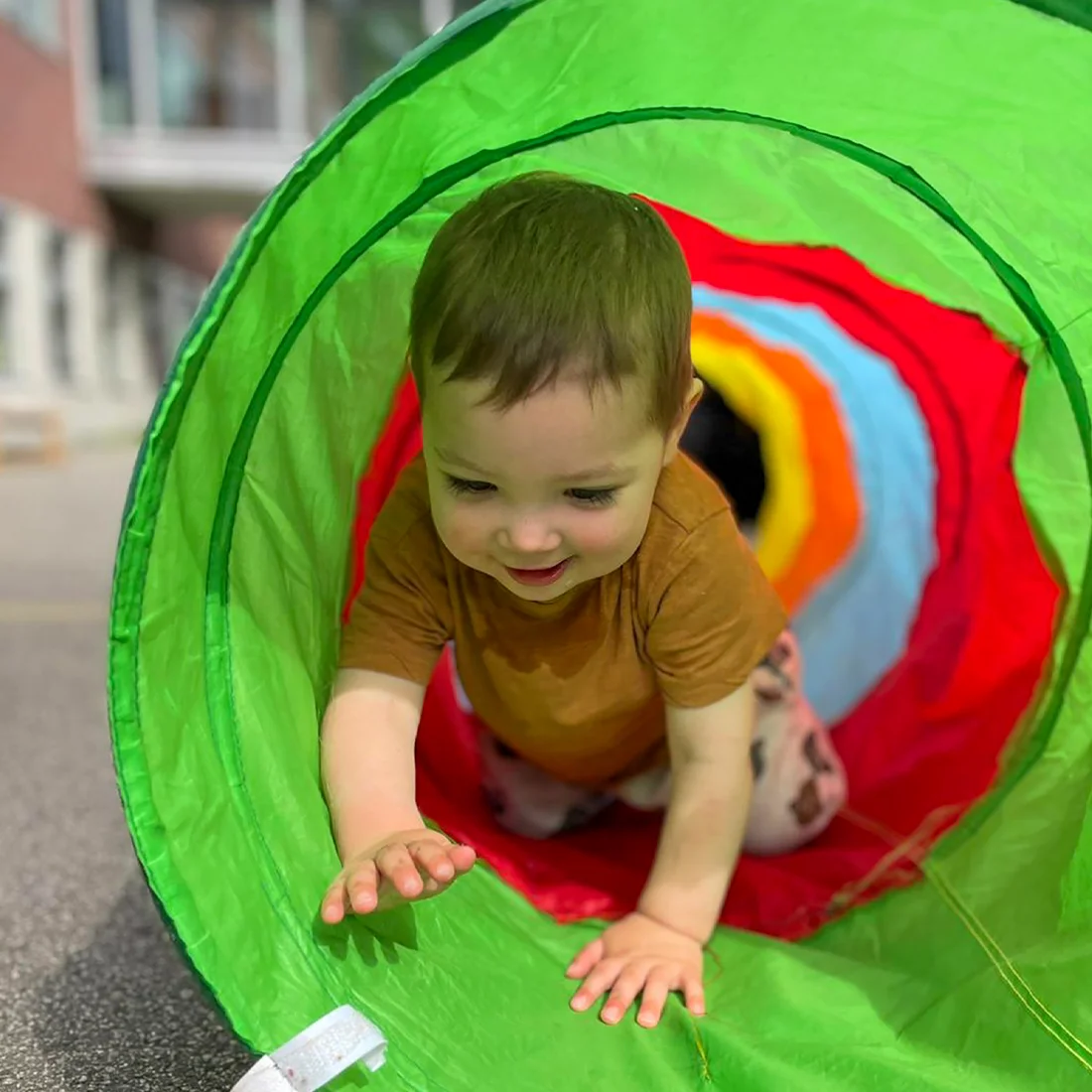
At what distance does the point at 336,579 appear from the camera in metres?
1.16

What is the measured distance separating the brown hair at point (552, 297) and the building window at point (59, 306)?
25.0 ft

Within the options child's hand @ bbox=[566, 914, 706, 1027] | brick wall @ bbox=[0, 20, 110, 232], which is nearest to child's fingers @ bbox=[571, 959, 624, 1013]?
child's hand @ bbox=[566, 914, 706, 1027]

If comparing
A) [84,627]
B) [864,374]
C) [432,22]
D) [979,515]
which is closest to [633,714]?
[979,515]

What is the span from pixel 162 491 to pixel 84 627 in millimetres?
1609

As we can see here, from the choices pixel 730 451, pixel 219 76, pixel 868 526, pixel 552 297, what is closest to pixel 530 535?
pixel 552 297

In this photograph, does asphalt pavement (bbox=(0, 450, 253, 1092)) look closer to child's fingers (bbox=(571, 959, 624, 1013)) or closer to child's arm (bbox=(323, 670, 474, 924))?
child's arm (bbox=(323, 670, 474, 924))

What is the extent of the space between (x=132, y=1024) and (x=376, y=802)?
0.30 meters

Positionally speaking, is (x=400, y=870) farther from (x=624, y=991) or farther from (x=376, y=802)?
(x=624, y=991)

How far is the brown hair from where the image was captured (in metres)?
0.84

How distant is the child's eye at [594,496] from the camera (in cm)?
89

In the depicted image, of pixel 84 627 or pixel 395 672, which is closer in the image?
pixel 395 672

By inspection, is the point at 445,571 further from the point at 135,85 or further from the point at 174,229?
the point at 174,229

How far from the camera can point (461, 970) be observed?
0.95 metres

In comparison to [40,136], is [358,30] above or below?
above
